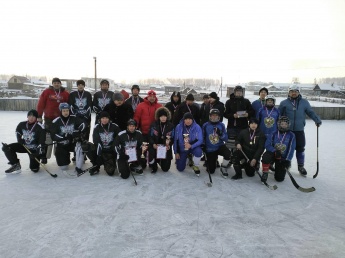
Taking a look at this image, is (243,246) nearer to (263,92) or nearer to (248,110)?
(248,110)

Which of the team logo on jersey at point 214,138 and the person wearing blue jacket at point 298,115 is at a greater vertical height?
the person wearing blue jacket at point 298,115

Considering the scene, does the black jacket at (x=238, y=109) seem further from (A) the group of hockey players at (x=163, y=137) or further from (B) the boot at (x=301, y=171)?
(B) the boot at (x=301, y=171)

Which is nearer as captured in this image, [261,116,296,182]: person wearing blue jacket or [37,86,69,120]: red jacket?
[261,116,296,182]: person wearing blue jacket

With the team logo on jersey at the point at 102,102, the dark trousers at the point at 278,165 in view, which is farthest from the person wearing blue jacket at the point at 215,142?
the team logo on jersey at the point at 102,102

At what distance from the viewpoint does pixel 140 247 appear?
243cm

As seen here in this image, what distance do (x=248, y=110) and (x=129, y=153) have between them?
2585 millimetres

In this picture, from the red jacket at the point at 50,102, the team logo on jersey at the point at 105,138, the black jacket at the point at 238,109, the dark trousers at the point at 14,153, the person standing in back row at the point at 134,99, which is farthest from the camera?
the person standing in back row at the point at 134,99

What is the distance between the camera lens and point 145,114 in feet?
16.9

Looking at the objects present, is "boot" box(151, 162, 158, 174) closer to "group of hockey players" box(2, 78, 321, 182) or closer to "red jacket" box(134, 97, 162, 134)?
"group of hockey players" box(2, 78, 321, 182)

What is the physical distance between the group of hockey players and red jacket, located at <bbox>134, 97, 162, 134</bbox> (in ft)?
0.07

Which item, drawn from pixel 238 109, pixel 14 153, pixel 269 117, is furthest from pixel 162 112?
pixel 14 153

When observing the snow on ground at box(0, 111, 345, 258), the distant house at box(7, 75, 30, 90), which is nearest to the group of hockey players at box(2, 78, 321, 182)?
the snow on ground at box(0, 111, 345, 258)

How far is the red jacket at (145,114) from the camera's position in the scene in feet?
16.9

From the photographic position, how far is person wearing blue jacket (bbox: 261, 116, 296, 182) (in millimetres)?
4332
